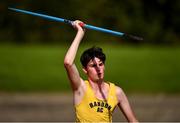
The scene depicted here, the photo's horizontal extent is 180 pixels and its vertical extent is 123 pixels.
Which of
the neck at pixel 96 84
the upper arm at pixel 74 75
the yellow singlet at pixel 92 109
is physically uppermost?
the upper arm at pixel 74 75

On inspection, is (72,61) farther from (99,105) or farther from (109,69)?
(109,69)

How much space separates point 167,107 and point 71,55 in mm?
10317

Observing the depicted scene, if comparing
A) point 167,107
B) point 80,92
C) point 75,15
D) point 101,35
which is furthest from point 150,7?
point 101,35

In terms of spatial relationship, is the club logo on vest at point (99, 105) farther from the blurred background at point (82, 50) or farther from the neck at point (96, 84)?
the blurred background at point (82, 50)

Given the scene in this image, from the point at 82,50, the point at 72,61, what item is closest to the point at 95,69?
the point at 72,61

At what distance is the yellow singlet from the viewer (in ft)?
17.3

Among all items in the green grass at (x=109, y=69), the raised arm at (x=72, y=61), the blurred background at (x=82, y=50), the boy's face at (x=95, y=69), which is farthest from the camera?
the green grass at (x=109, y=69)

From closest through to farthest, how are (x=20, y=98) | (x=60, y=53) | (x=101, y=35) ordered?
(x=20, y=98), (x=60, y=53), (x=101, y=35)

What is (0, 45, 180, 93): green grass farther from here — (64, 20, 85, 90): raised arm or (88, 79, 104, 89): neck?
(64, 20, 85, 90): raised arm

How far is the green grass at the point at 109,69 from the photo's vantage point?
19.1 m

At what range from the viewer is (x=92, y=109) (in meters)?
5.27

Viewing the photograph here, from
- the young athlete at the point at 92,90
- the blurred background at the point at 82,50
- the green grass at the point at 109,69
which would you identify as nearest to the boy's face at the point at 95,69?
the young athlete at the point at 92,90

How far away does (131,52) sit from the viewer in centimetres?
2112

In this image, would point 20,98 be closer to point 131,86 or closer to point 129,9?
point 131,86
